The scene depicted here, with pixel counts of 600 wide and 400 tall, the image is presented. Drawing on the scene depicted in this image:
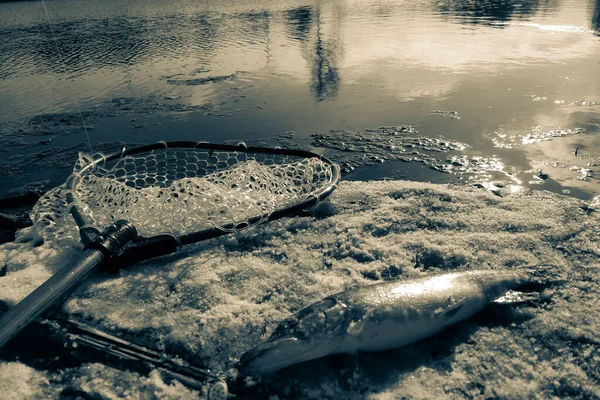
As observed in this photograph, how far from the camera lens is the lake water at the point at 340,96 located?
602cm

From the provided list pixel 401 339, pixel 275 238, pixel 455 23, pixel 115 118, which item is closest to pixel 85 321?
pixel 275 238

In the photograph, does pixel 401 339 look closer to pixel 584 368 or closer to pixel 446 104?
pixel 584 368

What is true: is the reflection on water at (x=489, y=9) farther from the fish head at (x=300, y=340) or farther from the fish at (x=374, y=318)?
the fish head at (x=300, y=340)

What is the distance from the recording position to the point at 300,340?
249 cm

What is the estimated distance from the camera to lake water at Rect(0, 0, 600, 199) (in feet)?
19.7

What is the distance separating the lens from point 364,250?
3658mm

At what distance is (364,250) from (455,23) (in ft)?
61.3

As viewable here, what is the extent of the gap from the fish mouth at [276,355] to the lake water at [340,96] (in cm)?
354

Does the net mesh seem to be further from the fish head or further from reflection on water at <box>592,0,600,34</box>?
reflection on water at <box>592,0,600,34</box>

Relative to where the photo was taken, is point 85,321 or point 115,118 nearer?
point 85,321

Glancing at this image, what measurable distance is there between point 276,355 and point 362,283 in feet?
3.52

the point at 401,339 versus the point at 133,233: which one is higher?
the point at 133,233

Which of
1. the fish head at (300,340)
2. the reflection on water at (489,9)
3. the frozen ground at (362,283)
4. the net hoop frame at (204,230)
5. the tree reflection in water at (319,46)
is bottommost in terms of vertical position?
the frozen ground at (362,283)

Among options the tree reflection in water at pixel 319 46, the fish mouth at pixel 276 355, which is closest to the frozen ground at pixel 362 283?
the fish mouth at pixel 276 355
